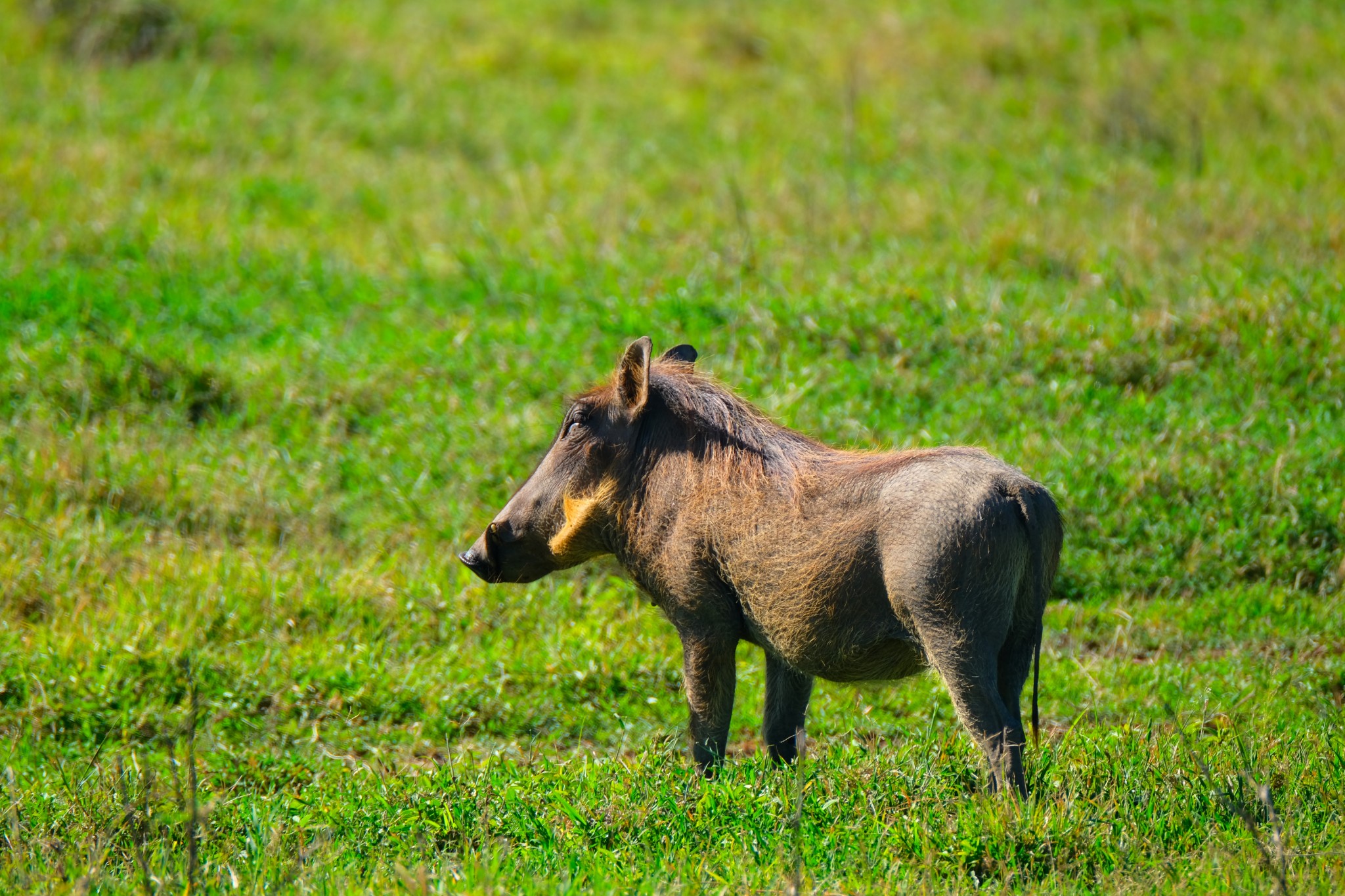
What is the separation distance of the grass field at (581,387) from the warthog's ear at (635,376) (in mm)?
1130

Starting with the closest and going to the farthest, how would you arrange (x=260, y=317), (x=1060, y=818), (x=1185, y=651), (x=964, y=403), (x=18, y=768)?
(x=1060, y=818) < (x=18, y=768) < (x=1185, y=651) < (x=964, y=403) < (x=260, y=317)

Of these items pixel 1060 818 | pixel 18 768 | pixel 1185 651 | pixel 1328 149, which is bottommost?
pixel 18 768

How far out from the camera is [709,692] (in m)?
3.93

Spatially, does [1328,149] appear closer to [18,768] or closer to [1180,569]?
[1180,569]

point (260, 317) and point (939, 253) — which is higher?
point (939, 253)

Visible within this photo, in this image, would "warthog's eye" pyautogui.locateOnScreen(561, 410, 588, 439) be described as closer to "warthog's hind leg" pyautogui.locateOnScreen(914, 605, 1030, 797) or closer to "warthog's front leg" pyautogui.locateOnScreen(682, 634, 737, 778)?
"warthog's front leg" pyautogui.locateOnScreen(682, 634, 737, 778)

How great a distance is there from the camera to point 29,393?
659 centimetres

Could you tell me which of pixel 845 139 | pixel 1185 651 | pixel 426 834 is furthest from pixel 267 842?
pixel 845 139

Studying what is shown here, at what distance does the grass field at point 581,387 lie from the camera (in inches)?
142

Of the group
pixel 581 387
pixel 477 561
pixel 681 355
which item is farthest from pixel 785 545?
pixel 581 387

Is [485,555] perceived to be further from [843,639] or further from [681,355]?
[843,639]

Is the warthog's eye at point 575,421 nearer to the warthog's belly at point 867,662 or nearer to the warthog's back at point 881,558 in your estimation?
the warthog's back at point 881,558

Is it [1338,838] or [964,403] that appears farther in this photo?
[964,403]

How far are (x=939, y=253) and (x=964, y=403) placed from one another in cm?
181
